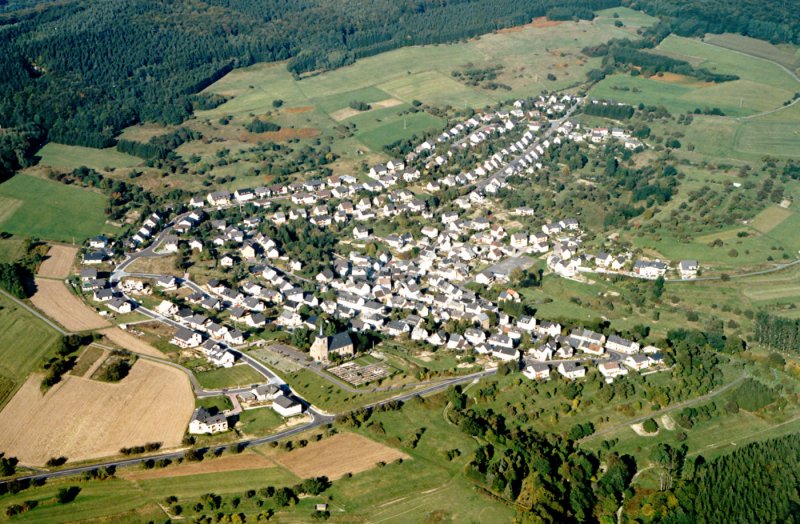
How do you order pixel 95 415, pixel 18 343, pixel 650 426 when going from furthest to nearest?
1. pixel 18 343
2. pixel 95 415
3. pixel 650 426

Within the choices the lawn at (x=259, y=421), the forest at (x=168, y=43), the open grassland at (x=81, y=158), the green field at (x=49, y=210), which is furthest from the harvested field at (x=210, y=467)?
the forest at (x=168, y=43)

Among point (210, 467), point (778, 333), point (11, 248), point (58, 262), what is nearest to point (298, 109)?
point (58, 262)

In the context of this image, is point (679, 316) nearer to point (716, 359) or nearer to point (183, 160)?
point (716, 359)

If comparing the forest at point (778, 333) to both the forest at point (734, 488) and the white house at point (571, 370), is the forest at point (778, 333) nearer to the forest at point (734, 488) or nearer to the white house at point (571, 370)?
the forest at point (734, 488)

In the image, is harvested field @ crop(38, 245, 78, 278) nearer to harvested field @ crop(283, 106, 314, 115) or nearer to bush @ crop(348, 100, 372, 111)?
harvested field @ crop(283, 106, 314, 115)

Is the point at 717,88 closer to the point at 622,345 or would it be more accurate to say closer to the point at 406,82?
the point at 406,82

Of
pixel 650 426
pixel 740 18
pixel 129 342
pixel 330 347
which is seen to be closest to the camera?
pixel 650 426
